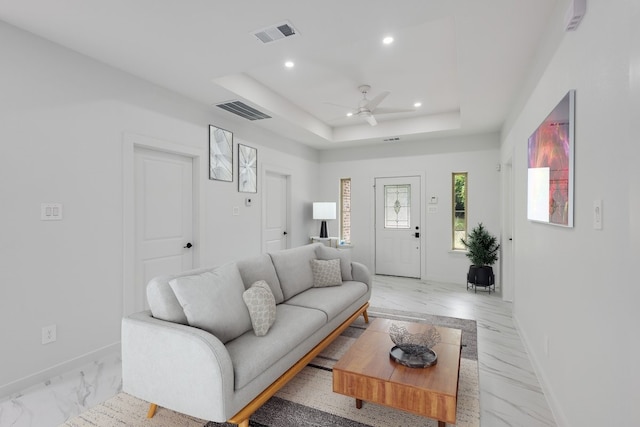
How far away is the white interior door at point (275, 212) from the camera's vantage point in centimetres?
525

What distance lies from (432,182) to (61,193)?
518 centimetres

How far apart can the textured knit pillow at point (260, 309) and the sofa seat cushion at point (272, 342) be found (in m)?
0.05

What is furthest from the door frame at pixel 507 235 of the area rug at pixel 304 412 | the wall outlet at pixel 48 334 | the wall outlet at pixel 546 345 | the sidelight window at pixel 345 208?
the wall outlet at pixel 48 334

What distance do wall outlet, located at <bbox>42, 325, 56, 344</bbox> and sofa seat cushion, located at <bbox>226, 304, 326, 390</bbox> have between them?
1.57m

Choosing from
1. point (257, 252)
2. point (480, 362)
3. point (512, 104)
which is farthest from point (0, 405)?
point (512, 104)

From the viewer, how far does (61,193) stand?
2.56m

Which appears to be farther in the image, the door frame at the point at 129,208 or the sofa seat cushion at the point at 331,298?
the door frame at the point at 129,208

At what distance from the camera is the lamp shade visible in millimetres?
6066

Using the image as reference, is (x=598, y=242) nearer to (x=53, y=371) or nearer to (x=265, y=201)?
(x=53, y=371)

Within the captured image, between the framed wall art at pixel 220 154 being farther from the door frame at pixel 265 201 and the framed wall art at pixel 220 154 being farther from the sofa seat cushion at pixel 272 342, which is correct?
the sofa seat cushion at pixel 272 342

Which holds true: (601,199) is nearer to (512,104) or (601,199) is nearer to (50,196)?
(512,104)

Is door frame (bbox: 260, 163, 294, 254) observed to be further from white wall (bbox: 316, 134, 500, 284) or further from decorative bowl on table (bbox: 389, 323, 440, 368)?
decorative bowl on table (bbox: 389, 323, 440, 368)

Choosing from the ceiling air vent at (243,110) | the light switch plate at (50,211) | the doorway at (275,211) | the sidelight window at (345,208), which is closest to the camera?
the light switch plate at (50,211)

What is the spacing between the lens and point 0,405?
6.91 feet
